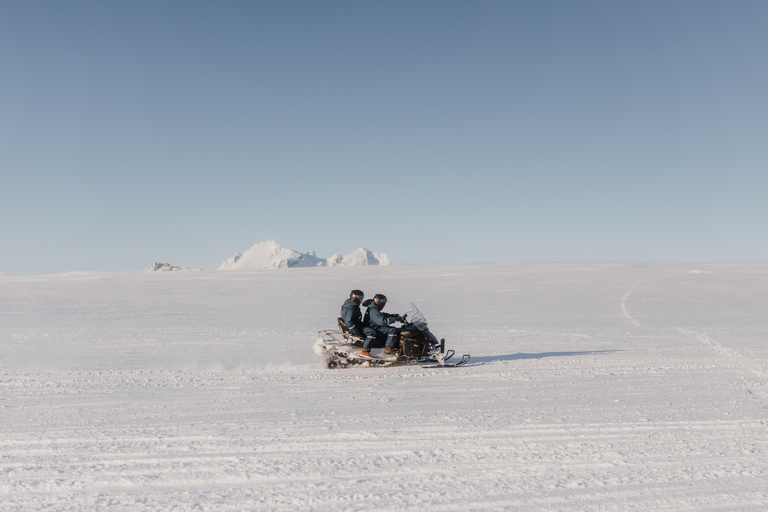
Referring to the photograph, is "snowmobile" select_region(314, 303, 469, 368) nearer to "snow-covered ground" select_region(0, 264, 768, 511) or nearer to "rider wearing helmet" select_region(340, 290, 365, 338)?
"rider wearing helmet" select_region(340, 290, 365, 338)

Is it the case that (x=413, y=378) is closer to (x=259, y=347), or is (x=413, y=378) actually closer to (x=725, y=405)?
(x=725, y=405)

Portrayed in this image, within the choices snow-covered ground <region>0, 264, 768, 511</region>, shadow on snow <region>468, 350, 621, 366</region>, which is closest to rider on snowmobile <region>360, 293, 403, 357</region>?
snow-covered ground <region>0, 264, 768, 511</region>

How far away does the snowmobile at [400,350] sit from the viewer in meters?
9.19

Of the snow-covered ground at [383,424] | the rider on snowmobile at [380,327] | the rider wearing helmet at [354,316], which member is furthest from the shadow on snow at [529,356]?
the rider wearing helmet at [354,316]

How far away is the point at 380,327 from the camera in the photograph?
948 cm

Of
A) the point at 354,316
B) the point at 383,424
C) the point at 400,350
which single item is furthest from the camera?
the point at 354,316

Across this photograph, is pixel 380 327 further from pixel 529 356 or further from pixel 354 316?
pixel 529 356

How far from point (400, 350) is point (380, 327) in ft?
1.84

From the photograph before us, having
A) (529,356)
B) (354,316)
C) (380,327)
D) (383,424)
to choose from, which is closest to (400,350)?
(380,327)

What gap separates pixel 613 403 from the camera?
6426mm

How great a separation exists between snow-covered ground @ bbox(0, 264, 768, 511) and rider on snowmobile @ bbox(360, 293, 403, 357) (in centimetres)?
54

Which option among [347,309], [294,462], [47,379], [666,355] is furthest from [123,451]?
[666,355]

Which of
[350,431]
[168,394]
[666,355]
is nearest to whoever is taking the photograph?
[350,431]

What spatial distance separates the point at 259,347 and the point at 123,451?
23.6ft
